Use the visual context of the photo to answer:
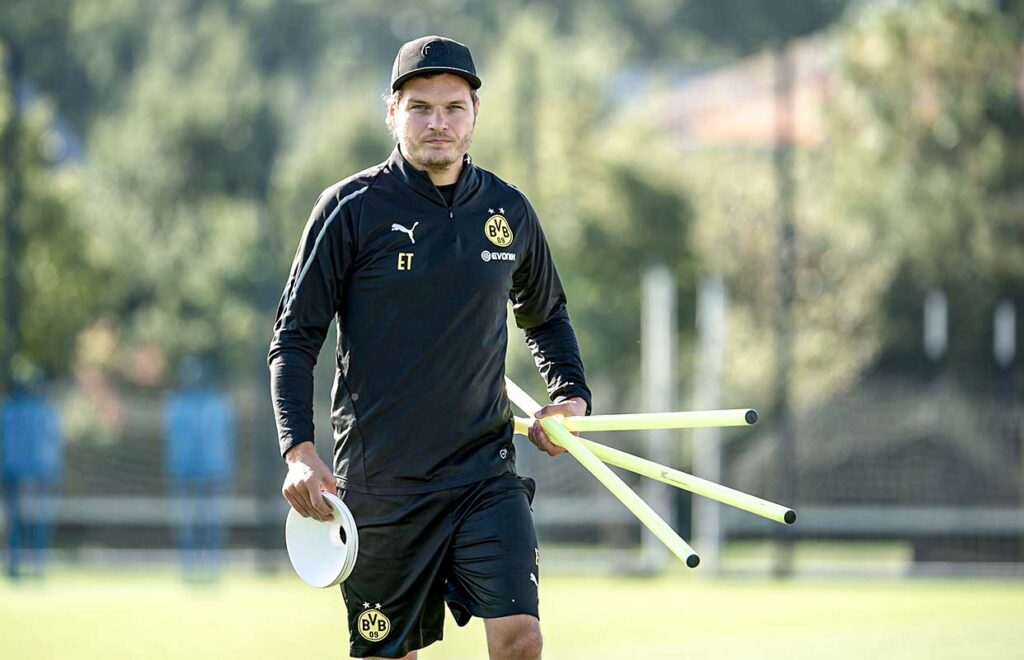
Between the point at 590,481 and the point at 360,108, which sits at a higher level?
the point at 360,108

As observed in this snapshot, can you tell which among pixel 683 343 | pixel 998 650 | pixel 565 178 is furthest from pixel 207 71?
pixel 998 650

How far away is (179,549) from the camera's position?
25.0 meters

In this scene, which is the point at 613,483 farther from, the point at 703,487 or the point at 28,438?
the point at 28,438

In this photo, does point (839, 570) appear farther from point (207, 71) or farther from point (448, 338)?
point (207, 71)

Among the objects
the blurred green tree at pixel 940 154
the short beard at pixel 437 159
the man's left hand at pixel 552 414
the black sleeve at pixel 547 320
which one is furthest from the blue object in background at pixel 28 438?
the blurred green tree at pixel 940 154

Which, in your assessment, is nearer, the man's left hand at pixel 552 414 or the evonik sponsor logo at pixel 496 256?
the evonik sponsor logo at pixel 496 256

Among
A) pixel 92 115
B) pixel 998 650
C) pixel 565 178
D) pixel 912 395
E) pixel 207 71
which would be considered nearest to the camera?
pixel 998 650

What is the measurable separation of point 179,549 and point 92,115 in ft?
111

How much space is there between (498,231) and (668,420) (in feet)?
2.75

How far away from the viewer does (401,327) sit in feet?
19.3

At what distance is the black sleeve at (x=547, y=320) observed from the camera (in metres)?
6.34

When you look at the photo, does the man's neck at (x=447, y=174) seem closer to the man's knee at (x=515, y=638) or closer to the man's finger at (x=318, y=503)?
the man's finger at (x=318, y=503)

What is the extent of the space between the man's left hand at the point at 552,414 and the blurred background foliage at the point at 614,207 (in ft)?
48.4

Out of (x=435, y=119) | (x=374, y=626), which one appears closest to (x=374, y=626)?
(x=374, y=626)
